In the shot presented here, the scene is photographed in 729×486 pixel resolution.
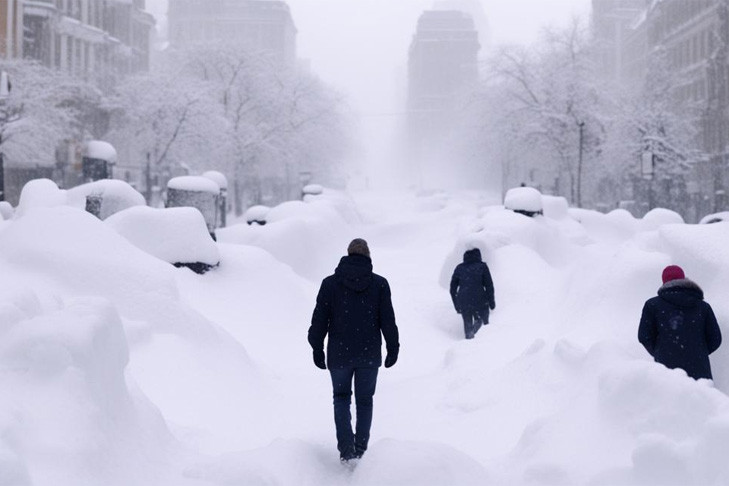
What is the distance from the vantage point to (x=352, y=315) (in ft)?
21.1

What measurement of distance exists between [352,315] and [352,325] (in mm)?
67

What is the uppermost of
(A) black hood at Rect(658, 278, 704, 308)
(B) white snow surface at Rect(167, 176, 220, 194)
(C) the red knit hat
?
(B) white snow surface at Rect(167, 176, 220, 194)

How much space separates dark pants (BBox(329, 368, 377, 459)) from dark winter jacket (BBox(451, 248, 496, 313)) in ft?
23.2

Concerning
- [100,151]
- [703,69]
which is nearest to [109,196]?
[100,151]

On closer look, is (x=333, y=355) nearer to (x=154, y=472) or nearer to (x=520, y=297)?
(x=154, y=472)

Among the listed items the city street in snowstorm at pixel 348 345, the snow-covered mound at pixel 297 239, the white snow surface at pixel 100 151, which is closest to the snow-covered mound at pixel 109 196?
the city street in snowstorm at pixel 348 345

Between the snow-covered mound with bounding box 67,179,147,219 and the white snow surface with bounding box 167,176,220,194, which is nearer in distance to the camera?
the snow-covered mound with bounding box 67,179,147,219

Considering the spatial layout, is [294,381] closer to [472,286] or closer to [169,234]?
[472,286]

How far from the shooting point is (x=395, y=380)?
1119 centimetres

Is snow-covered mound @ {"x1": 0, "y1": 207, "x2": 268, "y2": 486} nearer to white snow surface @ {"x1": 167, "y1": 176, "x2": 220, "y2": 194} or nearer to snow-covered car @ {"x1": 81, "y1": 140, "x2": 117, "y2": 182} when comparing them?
white snow surface @ {"x1": 167, "y1": 176, "x2": 220, "y2": 194}

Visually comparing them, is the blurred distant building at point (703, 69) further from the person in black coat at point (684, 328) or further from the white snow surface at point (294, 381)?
the person in black coat at point (684, 328)

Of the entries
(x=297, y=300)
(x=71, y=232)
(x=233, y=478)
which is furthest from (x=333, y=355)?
(x=297, y=300)

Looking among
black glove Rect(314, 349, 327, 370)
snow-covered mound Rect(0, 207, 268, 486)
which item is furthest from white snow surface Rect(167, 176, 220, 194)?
black glove Rect(314, 349, 327, 370)

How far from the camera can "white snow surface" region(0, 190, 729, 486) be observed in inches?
210
